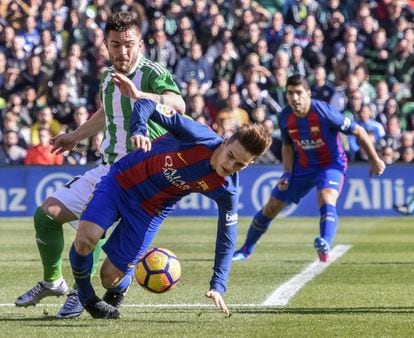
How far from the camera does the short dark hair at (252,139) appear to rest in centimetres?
714

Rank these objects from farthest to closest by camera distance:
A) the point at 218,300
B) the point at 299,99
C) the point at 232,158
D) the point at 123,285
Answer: the point at 299,99 → the point at 123,285 → the point at 218,300 → the point at 232,158

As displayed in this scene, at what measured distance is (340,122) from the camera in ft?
42.1

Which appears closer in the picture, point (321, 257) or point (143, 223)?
point (143, 223)

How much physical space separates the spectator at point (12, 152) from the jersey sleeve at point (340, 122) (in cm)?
932

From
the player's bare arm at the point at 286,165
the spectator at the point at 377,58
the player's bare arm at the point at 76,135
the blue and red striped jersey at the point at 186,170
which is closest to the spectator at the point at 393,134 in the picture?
the spectator at the point at 377,58

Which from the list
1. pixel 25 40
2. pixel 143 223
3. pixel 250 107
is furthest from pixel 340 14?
pixel 143 223

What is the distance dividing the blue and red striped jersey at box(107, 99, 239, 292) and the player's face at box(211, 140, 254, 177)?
0.69 ft

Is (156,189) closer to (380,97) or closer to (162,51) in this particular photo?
(380,97)

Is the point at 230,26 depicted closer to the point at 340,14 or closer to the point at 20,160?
the point at 340,14

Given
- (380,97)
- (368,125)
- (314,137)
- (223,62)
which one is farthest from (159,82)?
(223,62)

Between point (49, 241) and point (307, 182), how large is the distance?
534cm

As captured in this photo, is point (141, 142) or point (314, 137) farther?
point (314, 137)

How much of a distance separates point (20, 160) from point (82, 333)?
45.1 ft

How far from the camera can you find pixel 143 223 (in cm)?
812
